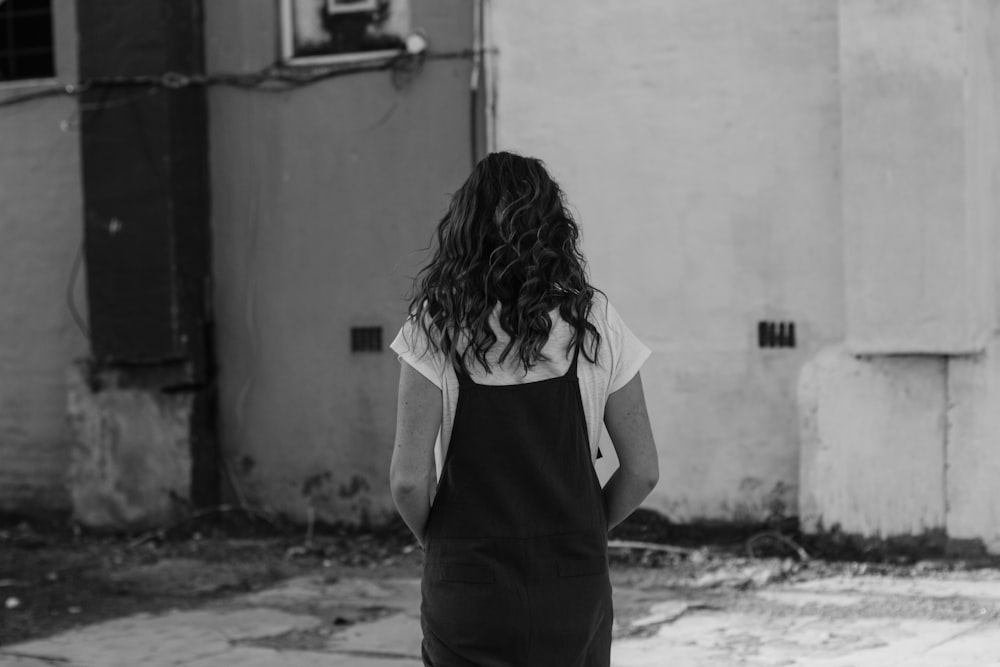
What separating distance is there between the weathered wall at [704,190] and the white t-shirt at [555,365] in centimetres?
477

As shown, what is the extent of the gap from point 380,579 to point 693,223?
255 cm

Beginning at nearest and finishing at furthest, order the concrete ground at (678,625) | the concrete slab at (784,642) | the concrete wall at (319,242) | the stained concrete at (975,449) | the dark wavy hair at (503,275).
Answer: the dark wavy hair at (503,275) → the concrete slab at (784,642) → the concrete ground at (678,625) → the stained concrete at (975,449) → the concrete wall at (319,242)

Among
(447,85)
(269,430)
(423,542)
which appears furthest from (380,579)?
(423,542)

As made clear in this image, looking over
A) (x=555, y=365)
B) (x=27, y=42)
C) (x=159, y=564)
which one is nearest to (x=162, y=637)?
(x=159, y=564)

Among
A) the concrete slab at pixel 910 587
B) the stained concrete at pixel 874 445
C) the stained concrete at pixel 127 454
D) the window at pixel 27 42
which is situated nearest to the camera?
the concrete slab at pixel 910 587

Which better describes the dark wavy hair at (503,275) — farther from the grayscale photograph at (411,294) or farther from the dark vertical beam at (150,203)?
the dark vertical beam at (150,203)

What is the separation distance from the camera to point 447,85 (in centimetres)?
880

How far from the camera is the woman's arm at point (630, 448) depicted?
3.34 meters

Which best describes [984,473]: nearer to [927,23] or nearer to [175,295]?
[927,23]

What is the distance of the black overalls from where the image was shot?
10.5ft

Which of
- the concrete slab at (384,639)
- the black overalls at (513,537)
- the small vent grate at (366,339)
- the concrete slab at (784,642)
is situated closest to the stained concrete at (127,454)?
the small vent grate at (366,339)

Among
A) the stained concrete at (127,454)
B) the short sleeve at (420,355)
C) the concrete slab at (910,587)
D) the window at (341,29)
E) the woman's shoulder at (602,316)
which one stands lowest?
the concrete slab at (910,587)

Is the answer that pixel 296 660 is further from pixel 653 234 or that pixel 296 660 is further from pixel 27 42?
pixel 27 42

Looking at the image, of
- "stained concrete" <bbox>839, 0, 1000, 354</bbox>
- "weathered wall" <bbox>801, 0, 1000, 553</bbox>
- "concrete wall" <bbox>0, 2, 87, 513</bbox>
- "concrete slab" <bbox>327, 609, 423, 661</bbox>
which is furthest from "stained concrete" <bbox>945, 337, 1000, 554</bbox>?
"concrete wall" <bbox>0, 2, 87, 513</bbox>
